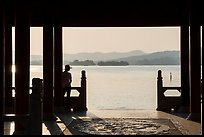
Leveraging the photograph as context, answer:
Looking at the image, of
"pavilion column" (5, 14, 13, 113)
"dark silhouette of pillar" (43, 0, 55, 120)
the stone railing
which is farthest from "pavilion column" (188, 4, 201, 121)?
"pavilion column" (5, 14, 13, 113)

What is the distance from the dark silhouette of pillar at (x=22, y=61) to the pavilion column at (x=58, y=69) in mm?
4531

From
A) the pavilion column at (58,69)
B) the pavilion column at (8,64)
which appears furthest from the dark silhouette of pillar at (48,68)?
the pavilion column at (8,64)

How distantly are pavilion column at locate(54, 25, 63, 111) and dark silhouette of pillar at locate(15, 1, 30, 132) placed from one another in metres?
4.53

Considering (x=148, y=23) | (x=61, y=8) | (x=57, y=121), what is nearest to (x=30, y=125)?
(x=57, y=121)

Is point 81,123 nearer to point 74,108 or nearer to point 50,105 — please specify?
point 50,105

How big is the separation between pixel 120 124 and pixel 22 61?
326 centimetres

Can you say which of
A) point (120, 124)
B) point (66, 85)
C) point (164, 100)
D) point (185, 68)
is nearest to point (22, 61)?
point (120, 124)

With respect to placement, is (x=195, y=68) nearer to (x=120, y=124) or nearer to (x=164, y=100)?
(x=120, y=124)

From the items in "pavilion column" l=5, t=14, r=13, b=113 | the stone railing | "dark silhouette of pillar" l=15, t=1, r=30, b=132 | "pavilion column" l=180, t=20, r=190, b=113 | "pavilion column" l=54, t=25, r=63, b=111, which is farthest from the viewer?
the stone railing

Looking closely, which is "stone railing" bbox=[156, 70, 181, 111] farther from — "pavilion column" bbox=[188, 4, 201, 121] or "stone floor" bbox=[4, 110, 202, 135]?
"pavilion column" bbox=[188, 4, 201, 121]

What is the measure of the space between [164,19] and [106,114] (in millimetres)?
3584

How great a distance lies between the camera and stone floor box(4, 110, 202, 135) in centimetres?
970

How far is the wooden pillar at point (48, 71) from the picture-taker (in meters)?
11.9

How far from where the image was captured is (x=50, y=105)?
1201 cm
